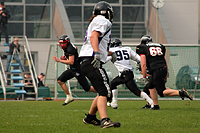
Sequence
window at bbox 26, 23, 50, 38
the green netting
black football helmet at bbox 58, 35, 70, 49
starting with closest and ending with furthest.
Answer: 1. black football helmet at bbox 58, 35, 70, 49
2. the green netting
3. window at bbox 26, 23, 50, 38

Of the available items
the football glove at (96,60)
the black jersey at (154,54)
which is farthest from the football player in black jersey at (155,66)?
the football glove at (96,60)

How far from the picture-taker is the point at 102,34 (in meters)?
5.04

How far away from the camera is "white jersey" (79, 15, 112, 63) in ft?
16.5

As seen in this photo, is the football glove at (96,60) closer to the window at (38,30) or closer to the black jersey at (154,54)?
the black jersey at (154,54)

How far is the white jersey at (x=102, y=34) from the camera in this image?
5.02 m

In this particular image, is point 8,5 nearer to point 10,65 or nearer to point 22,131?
point 10,65

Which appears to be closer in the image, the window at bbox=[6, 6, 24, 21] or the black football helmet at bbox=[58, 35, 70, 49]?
the black football helmet at bbox=[58, 35, 70, 49]

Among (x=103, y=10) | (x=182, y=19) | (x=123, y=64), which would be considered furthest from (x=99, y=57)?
(x=182, y=19)

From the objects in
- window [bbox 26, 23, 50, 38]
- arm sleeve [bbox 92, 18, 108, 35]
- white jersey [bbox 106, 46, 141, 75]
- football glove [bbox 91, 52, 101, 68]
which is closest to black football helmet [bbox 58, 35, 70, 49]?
white jersey [bbox 106, 46, 141, 75]

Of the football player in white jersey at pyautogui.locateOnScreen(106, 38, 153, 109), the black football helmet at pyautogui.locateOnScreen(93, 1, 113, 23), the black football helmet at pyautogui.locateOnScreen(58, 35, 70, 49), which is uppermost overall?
the black football helmet at pyautogui.locateOnScreen(93, 1, 113, 23)

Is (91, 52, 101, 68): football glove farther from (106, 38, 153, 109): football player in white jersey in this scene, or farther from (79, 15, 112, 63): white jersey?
(106, 38, 153, 109): football player in white jersey

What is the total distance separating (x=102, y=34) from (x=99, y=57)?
361 mm

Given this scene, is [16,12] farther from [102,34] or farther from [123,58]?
[102,34]

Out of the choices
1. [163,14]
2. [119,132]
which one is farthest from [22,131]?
[163,14]
